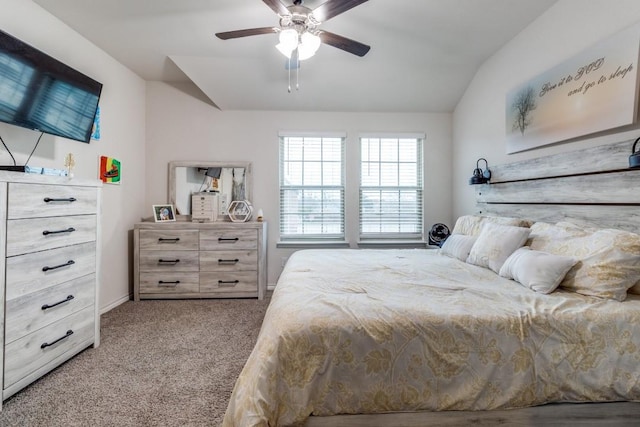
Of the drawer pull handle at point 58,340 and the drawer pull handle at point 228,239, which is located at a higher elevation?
the drawer pull handle at point 228,239

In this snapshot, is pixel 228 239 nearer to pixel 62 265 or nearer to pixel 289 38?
pixel 62 265

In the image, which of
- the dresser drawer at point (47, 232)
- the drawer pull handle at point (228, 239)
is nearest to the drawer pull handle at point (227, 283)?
the drawer pull handle at point (228, 239)

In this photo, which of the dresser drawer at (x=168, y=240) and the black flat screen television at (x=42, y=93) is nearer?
the black flat screen television at (x=42, y=93)

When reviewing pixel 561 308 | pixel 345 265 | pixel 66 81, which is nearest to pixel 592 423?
pixel 561 308

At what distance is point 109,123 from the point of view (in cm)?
316

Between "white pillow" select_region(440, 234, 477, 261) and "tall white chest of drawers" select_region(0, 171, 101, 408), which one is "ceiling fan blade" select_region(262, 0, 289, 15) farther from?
"white pillow" select_region(440, 234, 477, 261)

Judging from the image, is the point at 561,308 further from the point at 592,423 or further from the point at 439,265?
the point at 439,265

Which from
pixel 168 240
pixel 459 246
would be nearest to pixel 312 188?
pixel 168 240

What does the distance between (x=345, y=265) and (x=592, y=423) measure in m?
1.45

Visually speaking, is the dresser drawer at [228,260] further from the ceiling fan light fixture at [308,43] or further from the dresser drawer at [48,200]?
the ceiling fan light fixture at [308,43]

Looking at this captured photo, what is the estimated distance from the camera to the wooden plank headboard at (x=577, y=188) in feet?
5.86

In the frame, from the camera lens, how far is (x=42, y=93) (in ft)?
6.67

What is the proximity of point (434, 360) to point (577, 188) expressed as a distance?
1.82 meters

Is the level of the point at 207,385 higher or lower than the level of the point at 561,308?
lower
